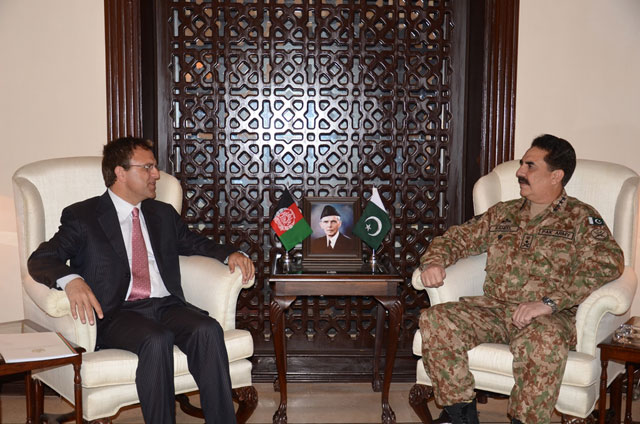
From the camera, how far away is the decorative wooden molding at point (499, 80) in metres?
3.81

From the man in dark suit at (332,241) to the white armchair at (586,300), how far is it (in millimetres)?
510

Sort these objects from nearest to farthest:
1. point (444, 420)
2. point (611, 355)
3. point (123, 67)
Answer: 1. point (611, 355)
2. point (444, 420)
3. point (123, 67)

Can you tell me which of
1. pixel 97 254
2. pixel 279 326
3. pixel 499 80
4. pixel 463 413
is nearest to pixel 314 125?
pixel 499 80

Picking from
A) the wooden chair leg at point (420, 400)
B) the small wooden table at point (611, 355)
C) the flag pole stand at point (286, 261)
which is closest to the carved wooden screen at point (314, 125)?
the flag pole stand at point (286, 261)

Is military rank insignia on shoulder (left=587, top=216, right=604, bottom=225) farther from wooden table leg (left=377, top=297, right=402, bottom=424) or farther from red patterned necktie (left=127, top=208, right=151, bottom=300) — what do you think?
red patterned necktie (left=127, top=208, right=151, bottom=300)

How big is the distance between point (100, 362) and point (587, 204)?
227 cm

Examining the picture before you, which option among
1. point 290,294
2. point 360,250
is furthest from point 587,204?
point 290,294

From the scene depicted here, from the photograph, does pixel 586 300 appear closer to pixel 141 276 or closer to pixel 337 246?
pixel 337 246

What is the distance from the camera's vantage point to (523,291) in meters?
2.93

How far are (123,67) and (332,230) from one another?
1.55m

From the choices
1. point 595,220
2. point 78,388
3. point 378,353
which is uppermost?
point 595,220

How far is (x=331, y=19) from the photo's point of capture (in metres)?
3.92

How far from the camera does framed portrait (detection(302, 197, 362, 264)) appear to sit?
3.51m

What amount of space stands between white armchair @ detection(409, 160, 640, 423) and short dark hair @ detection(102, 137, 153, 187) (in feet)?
4.77
